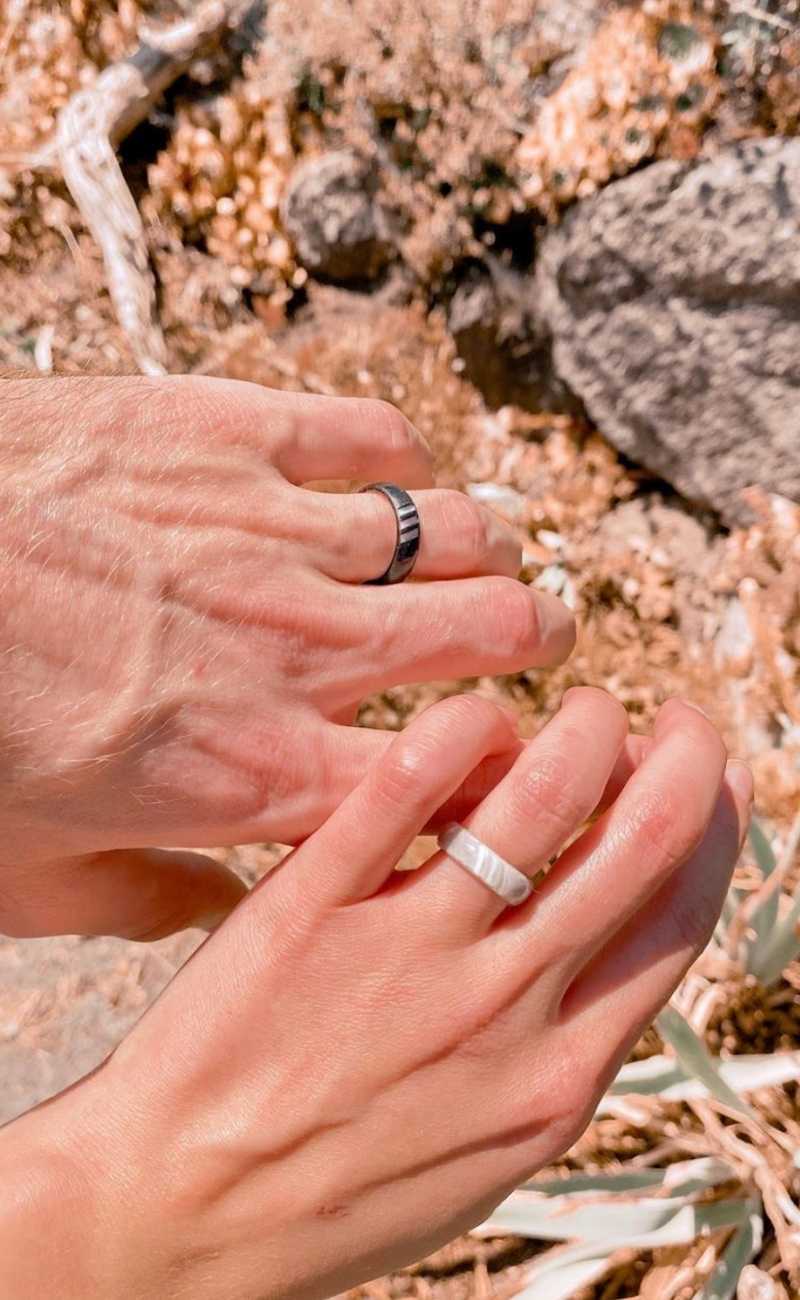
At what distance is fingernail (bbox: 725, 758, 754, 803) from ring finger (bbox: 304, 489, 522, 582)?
18.0 inches

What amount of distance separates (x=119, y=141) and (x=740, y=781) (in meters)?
3.24

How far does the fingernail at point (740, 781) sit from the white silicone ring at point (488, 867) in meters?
0.38

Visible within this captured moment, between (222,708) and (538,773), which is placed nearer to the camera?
(538,773)

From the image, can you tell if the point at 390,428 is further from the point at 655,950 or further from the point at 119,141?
the point at 119,141

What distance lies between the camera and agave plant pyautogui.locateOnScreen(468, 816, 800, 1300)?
66.3 inches

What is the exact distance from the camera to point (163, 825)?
1233 millimetres

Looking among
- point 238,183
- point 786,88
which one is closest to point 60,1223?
point 786,88

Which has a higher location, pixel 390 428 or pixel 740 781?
pixel 390 428

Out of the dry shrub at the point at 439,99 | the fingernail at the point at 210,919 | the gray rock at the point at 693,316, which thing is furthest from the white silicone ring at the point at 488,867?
the dry shrub at the point at 439,99

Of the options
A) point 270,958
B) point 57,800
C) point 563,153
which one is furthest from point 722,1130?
point 563,153

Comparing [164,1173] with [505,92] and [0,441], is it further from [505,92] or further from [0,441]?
[505,92]

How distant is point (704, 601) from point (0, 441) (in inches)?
80.0

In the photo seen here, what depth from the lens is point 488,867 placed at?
1.10 metres

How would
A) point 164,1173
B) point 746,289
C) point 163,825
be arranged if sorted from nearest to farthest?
point 164,1173 → point 163,825 → point 746,289
